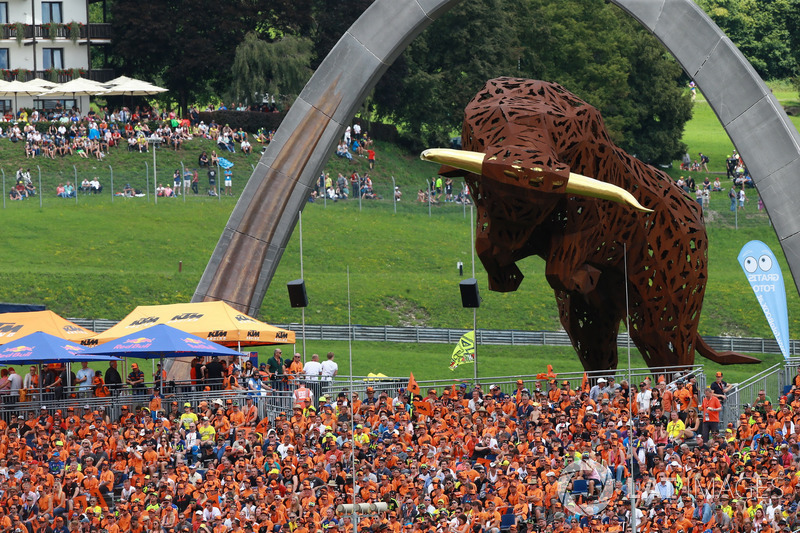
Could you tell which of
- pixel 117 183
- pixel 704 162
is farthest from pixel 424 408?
pixel 704 162

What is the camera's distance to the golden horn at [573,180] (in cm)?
2305

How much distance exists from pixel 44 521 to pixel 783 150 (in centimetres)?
1421

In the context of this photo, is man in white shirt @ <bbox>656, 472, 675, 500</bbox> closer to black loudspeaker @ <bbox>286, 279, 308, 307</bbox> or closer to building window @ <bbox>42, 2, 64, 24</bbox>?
black loudspeaker @ <bbox>286, 279, 308, 307</bbox>

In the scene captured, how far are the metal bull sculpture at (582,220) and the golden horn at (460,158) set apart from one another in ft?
0.05

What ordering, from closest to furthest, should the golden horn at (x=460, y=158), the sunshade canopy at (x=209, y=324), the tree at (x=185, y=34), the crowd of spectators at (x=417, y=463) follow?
the crowd of spectators at (x=417, y=463) → the golden horn at (x=460, y=158) → the sunshade canopy at (x=209, y=324) → the tree at (x=185, y=34)

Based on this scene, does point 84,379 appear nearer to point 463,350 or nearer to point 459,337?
point 463,350

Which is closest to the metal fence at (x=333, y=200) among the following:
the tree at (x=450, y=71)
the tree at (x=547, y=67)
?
the tree at (x=450, y=71)

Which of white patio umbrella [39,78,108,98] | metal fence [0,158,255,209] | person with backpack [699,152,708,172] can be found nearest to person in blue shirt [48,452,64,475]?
metal fence [0,158,255,209]

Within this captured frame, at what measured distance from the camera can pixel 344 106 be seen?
31.7 metres

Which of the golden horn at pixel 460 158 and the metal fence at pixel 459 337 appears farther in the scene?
the metal fence at pixel 459 337

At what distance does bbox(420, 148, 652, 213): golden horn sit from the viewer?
75.6 ft

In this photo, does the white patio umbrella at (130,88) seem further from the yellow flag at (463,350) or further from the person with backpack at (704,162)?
the yellow flag at (463,350)

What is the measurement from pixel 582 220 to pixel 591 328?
3764 millimetres

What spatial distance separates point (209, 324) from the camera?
94.5 feet
